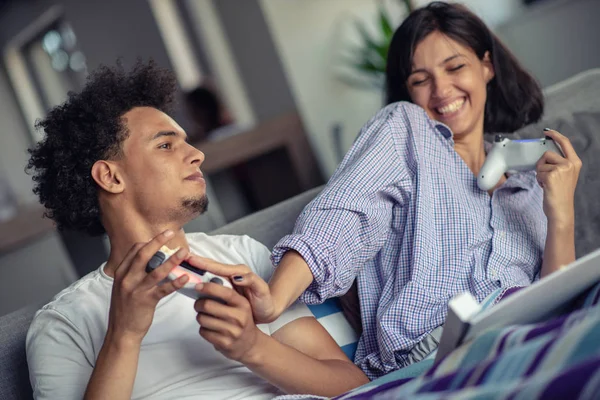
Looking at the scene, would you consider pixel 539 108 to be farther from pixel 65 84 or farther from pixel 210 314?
pixel 65 84

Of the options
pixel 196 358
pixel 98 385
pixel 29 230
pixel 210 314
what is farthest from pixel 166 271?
pixel 29 230

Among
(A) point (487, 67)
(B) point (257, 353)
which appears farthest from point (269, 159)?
(B) point (257, 353)

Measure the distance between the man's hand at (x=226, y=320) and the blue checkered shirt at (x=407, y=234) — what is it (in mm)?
228

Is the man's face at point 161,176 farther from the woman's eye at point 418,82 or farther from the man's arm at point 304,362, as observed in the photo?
the woman's eye at point 418,82

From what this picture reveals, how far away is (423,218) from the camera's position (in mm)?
1564

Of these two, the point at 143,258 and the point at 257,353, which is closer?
the point at 143,258

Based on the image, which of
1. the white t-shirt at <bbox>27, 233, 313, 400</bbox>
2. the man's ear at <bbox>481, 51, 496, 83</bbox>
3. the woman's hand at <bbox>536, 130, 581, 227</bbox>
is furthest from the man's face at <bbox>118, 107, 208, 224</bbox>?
the man's ear at <bbox>481, 51, 496, 83</bbox>

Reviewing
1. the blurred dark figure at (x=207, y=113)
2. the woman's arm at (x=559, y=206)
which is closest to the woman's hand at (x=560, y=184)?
the woman's arm at (x=559, y=206)

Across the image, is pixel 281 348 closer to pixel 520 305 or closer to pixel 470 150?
pixel 520 305

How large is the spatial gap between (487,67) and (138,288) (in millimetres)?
1304

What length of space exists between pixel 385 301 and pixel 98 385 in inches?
25.5

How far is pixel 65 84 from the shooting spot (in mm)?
7605

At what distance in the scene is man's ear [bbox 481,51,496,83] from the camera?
1979 millimetres

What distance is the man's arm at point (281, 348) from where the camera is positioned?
1152mm
